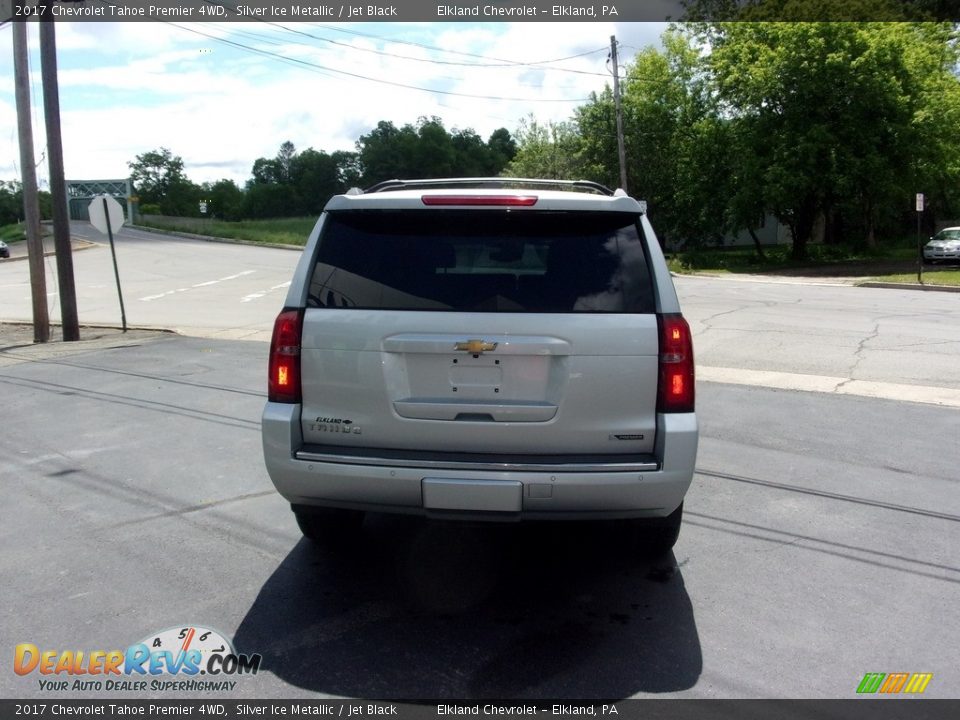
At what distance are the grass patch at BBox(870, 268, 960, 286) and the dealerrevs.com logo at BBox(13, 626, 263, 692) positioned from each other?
25.4 m

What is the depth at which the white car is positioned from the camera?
3197cm

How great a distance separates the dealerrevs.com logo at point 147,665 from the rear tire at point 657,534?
6.72 ft

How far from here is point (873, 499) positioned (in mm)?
5941

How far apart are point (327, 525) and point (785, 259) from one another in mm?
36967

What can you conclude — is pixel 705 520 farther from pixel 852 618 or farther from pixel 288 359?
pixel 288 359

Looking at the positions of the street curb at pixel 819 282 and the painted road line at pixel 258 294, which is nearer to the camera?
the painted road line at pixel 258 294

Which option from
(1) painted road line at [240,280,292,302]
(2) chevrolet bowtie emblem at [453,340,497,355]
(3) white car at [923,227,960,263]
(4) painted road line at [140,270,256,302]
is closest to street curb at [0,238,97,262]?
(4) painted road line at [140,270,256,302]

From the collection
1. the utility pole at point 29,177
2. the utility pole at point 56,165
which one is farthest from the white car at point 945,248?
→ the utility pole at point 29,177

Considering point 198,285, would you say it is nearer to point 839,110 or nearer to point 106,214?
point 106,214

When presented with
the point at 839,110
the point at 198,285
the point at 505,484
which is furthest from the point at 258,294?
the point at 839,110

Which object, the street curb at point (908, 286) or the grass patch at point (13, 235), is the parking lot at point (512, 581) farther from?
the grass patch at point (13, 235)

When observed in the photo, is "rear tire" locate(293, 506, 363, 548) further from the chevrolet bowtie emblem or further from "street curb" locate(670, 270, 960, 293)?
"street curb" locate(670, 270, 960, 293)

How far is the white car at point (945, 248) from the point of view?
105 feet

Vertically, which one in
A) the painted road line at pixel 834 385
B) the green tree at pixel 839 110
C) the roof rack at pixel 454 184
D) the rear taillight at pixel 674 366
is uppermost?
the green tree at pixel 839 110
